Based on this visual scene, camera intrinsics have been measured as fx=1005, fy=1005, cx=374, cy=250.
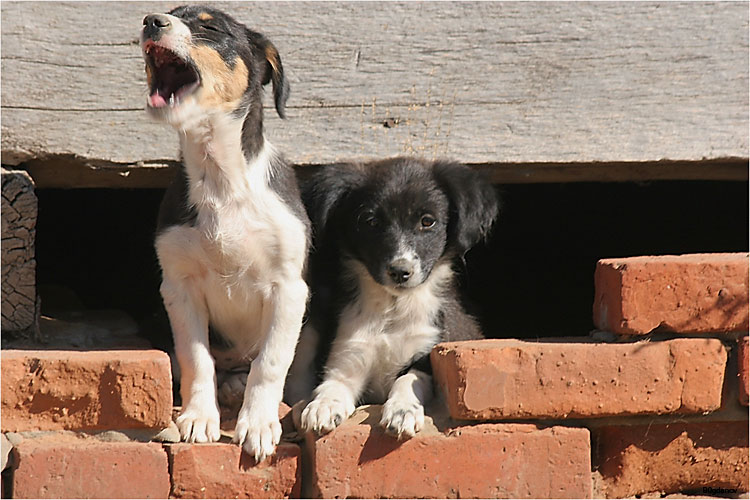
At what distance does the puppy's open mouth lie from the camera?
2.69 meters

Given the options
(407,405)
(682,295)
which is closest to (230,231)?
(407,405)

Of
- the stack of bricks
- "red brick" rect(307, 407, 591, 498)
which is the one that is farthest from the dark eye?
"red brick" rect(307, 407, 591, 498)

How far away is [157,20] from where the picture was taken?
2596mm

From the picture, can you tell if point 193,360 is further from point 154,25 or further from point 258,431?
point 154,25

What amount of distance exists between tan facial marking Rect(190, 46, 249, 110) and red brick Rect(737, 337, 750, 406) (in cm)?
151

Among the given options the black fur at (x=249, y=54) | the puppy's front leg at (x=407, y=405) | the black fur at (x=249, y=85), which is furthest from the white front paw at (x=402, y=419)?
the black fur at (x=249, y=54)

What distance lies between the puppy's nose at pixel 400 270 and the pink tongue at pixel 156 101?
78cm

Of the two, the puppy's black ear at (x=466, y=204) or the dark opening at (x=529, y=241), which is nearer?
the puppy's black ear at (x=466, y=204)

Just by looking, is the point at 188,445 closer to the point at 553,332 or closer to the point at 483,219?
the point at 483,219

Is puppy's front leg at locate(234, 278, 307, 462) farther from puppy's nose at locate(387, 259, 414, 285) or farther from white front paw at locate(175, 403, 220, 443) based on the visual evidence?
puppy's nose at locate(387, 259, 414, 285)

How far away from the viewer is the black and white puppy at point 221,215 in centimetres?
271

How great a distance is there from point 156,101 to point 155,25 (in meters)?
0.20

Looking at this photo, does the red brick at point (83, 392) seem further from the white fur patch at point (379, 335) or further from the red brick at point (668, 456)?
the red brick at point (668, 456)

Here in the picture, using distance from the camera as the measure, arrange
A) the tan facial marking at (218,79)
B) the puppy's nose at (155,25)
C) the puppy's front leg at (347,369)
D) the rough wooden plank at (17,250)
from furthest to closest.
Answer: the rough wooden plank at (17,250)
the puppy's front leg at (347,369)
the tan facial marking at (218,79)
the puppy's nose at (155,25)
